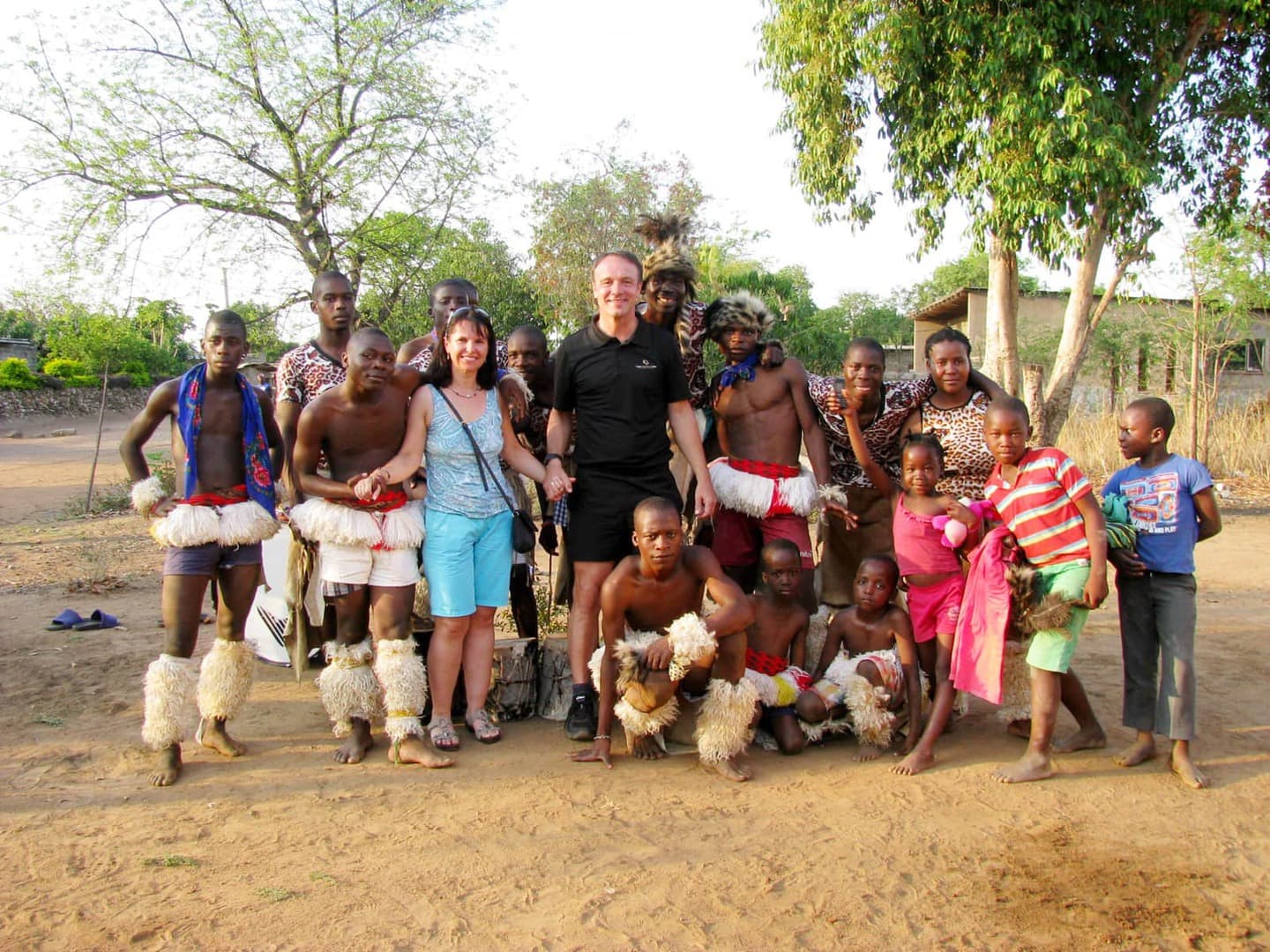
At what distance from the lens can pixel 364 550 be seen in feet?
13.2

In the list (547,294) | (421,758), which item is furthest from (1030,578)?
(547,294)

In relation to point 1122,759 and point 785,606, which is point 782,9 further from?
point 1122,759

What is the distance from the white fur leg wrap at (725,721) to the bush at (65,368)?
32.2m

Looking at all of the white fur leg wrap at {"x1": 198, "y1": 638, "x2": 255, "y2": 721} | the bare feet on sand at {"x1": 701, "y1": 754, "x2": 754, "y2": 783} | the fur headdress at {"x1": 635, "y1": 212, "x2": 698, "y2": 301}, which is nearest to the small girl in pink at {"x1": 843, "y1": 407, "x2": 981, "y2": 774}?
the bare feet on sand at {"x1": 701, "y1": 754, "x2": 754, "y2": 783}

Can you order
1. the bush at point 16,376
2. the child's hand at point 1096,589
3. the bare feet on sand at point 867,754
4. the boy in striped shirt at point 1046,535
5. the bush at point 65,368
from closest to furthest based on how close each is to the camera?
the child's hand at point 1096,589 < the boy in striped shirt at point 1046,535 < the bare feet on sand at point 867,754 < the bush at point 16,376 < the bush at point 65,368

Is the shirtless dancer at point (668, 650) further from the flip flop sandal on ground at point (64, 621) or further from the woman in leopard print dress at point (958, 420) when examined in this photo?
the flip flop sandal on ground at point (64, 621)

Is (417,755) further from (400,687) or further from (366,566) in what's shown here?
(366,566)

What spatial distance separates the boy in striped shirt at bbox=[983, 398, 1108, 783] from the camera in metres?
3.74

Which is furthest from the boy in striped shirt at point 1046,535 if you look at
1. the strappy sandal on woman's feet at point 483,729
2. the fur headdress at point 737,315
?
the strappy sandal on woman's feet at point 483,729

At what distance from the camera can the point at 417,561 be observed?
169 inches

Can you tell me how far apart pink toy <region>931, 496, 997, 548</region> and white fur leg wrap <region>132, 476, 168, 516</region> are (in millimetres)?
3329

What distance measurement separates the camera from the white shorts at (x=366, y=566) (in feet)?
13.1

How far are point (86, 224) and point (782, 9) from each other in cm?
950

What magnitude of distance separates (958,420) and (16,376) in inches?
1200
